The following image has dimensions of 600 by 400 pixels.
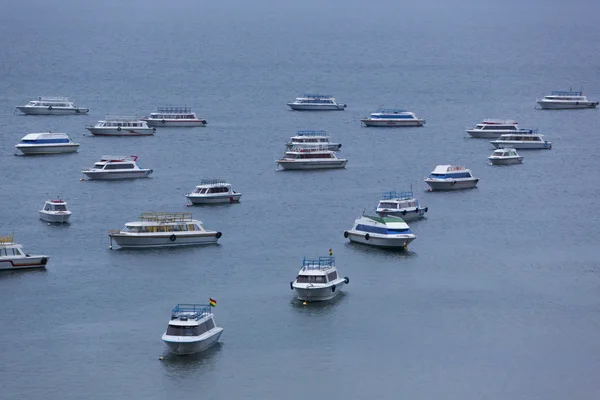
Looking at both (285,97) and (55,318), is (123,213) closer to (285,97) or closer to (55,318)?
(55,318)

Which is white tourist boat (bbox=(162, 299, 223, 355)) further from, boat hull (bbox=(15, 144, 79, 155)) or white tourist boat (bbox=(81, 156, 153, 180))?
boat hull (bbox=(15, 144, 79, 155))

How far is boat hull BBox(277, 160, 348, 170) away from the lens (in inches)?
4884

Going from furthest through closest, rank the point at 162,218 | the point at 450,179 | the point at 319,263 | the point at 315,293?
the point at 450,179, the point at 162,218, the point at 319,263, the point at 315,293

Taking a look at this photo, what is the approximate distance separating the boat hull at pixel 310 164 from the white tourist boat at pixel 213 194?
17.9 meters

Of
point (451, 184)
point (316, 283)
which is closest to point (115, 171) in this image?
point (451, 184)

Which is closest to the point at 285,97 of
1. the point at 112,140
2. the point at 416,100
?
the point at 416,100

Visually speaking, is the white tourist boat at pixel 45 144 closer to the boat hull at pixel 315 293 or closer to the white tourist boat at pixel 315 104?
the white tourist boat at pixel 315 104

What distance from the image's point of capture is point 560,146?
141875 millimetres

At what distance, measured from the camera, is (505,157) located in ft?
424

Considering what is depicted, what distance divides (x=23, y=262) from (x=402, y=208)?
1212 inches

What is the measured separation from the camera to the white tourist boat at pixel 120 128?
144 metres

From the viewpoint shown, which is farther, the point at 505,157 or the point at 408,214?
the point at 505,157

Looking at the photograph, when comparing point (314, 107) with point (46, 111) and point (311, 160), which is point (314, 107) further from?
point (311, 160)

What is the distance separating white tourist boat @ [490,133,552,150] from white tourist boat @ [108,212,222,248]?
54824 mm
